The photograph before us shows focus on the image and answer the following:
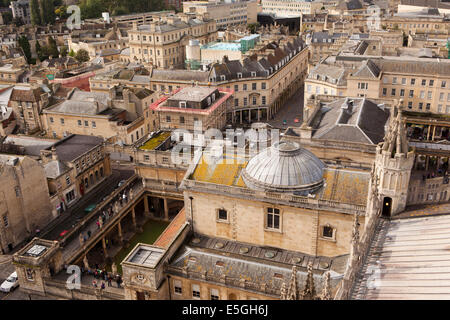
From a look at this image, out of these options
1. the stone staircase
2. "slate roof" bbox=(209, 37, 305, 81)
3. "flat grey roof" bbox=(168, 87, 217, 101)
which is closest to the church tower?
the stone staircase

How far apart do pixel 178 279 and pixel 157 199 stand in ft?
89.7

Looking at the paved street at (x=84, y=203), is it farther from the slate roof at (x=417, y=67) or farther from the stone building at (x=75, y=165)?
the slate roof at (x=417, y=67)

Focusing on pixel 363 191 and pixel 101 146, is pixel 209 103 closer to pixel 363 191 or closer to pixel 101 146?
pixel 101 146

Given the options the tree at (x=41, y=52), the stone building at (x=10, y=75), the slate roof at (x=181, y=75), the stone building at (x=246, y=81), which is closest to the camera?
the slate roof at (x=181, y=75)

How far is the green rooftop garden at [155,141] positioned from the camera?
70.0 m

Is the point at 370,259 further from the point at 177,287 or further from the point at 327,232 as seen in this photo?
the point at 177,287

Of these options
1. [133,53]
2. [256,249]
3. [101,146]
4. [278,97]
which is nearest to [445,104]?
[278,97]

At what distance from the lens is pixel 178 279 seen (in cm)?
4291

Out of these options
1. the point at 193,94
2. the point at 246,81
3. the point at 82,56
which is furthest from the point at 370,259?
the point at 82,56

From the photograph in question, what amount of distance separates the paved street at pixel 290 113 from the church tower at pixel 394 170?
202 ft

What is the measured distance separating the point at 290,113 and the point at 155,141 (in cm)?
4671

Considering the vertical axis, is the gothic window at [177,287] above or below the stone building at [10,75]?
below

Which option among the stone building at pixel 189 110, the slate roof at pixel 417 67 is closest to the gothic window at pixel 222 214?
the stone building at pixel 189 110

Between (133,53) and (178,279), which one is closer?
(178,279)
